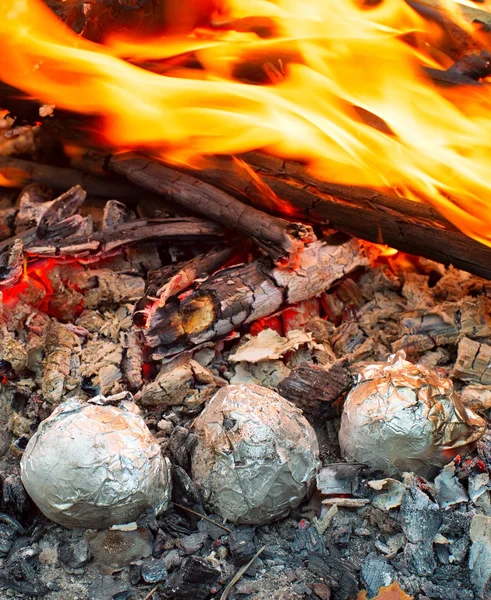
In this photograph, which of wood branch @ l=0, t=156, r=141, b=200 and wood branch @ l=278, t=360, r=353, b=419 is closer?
wood branch @ l=278, t=360, r=353, b=419

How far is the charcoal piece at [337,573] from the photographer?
2.06 m

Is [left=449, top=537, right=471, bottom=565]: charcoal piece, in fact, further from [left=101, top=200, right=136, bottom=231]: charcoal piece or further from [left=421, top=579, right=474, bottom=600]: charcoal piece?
[left=101, top=200, right=136, bottom=231]: charcoal piece

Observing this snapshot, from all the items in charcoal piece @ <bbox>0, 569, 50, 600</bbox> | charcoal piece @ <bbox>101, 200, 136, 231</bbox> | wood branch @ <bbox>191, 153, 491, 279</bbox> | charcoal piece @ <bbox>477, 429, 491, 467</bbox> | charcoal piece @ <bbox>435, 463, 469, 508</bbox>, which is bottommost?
charcoal piece @ <bbox>0, 569, 50, 600</bbox>

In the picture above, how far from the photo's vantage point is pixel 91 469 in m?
2.06

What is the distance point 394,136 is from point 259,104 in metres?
0.64

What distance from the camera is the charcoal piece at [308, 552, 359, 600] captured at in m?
2.06

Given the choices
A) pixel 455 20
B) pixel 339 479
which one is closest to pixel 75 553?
pixel 339 479

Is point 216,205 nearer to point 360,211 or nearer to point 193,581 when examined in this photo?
point 360,211

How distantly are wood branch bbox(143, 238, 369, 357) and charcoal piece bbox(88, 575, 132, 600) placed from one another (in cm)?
96

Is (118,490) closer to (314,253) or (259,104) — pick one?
(314,253)

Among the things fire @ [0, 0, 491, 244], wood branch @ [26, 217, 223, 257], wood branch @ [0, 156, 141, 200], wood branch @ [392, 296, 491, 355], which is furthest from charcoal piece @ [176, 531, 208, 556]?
wood branch @ [0, 156, 141, 200]

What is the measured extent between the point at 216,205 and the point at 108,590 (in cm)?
180

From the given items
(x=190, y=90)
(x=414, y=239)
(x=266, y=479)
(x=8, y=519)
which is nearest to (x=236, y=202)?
(x=190, y=90)

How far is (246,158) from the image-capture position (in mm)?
3471
